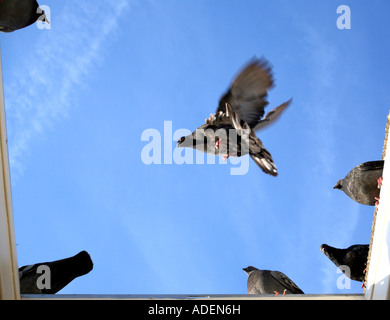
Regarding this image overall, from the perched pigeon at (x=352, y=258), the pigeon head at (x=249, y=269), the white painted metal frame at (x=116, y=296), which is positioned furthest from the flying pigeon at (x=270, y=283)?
the white painted metal frame at (x=116, y=296)

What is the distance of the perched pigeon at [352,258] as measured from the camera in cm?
796

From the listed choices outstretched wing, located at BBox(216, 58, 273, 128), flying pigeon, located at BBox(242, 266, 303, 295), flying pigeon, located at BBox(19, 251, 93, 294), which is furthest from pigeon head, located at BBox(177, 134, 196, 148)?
flying pigeon, located at BBox(242, 266, 303, 295)

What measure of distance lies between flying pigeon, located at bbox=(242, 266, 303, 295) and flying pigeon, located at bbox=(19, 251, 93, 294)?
3.49 metres

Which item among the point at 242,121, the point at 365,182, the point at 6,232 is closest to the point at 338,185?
the point at 365,182

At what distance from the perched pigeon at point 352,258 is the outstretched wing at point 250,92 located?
3124mm

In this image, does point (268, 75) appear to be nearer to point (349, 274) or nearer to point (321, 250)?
point (321, 250)

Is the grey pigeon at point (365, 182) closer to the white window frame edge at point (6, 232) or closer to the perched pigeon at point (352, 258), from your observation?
the perched pigeon at point (352, 258)

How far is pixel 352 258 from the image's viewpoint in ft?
26.5

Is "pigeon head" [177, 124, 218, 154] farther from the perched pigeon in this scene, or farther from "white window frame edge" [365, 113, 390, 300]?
"white window frame edge" [365, 113, 390, 300]

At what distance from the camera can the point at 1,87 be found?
6145 millimetres
